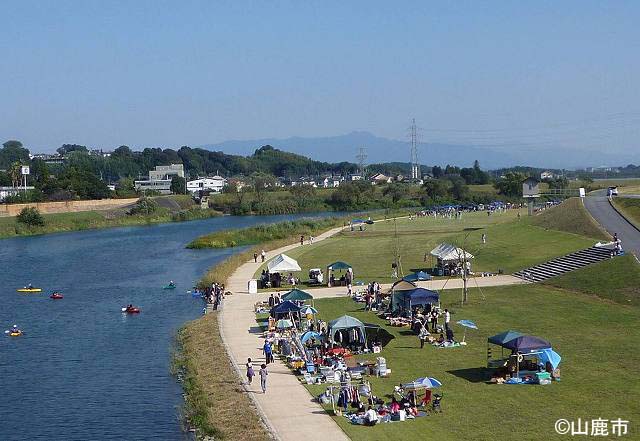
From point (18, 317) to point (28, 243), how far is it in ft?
188

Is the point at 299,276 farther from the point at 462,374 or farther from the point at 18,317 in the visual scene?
the point at 462,374

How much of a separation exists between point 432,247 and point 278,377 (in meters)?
39.5

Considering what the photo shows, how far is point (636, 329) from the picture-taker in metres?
33.7

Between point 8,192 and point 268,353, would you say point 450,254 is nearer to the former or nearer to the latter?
point 268,353

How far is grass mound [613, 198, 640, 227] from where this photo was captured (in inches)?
2419

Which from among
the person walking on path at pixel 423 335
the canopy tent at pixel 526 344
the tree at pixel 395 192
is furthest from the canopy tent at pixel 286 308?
the tree at pixel 395 192

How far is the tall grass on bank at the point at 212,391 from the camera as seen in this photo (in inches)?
971

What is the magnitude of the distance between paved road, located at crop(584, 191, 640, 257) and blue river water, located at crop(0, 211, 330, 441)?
Result: 26839 mm

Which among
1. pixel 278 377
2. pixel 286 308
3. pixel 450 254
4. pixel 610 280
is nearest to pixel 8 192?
pixel 450 254

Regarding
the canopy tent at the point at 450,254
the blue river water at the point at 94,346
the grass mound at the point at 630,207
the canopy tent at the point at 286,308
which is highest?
the grass mound at the point at 630,207

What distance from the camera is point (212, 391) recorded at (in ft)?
95.3

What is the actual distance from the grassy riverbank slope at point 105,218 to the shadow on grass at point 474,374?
96152 millimetres

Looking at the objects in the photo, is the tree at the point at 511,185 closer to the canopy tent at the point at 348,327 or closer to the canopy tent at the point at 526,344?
the canopy tent at the point at 348,327

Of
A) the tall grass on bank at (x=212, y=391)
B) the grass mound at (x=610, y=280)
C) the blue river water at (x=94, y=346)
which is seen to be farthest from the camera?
the grass mound at (x=610, y=280)
